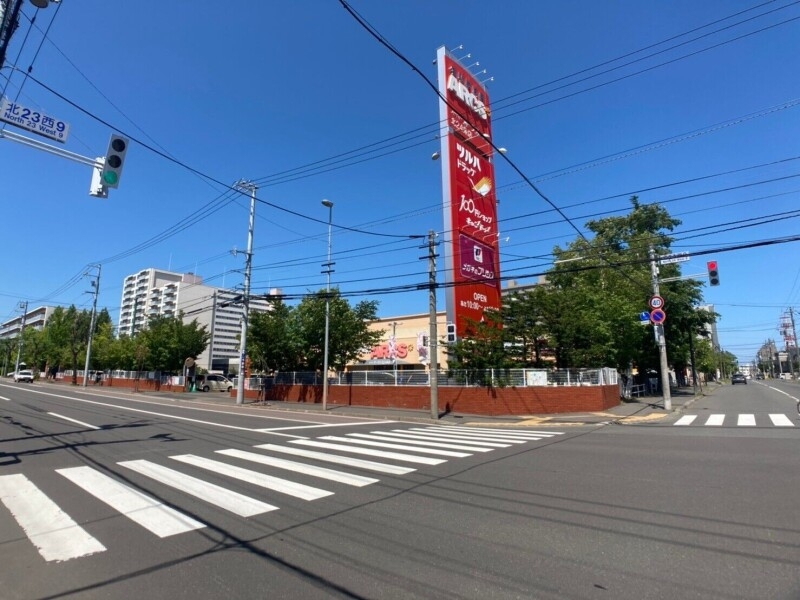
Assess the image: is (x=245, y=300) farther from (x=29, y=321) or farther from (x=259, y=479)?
(x=29, y=321)

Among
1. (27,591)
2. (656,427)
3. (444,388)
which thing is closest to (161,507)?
(27,591)

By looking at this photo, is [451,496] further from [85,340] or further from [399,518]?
[85,340]

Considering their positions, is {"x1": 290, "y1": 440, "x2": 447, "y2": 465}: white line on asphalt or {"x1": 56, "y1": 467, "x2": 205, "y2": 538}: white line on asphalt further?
{"x1": 290, "y1": 440, "x2": 447, "y2": 465}: white line on asphalt

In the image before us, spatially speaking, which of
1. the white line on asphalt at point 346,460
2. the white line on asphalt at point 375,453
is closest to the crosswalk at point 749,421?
the white line on asphalt at point 375,453

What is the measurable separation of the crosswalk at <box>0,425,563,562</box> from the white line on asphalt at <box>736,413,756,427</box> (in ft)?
27.7

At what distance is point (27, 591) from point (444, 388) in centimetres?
2149

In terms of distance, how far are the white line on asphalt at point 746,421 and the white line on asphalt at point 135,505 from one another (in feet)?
57.9

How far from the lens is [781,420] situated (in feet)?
56.6

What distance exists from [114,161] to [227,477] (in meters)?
6.28

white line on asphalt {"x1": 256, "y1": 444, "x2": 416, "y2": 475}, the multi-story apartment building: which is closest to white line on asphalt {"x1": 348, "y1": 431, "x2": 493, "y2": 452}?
white line on asphalt {"x1": 256, "y1": 444, "x2": 416, "y2": 475}

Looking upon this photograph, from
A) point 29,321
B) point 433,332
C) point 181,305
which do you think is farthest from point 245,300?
point 29,321

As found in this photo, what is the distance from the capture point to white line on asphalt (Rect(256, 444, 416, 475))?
8.55 m

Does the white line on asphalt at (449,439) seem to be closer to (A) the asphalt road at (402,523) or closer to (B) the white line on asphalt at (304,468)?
(A) the asphalt road at (402,523)

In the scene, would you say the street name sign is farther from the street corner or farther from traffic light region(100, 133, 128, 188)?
the street corner
